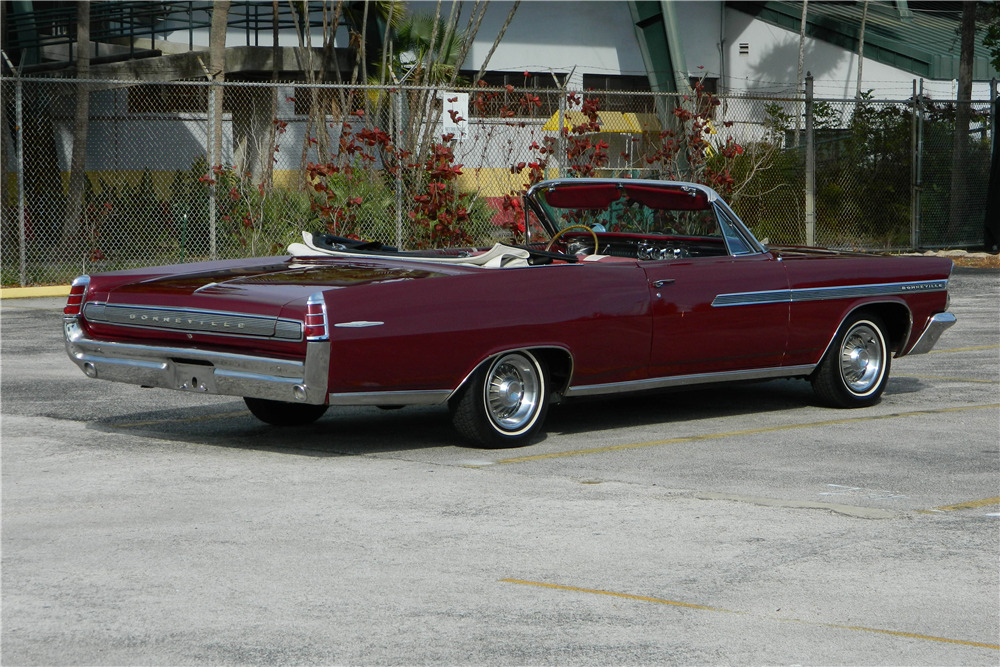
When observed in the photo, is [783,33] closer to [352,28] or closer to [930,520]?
[352,28]

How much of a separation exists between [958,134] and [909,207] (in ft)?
5.11

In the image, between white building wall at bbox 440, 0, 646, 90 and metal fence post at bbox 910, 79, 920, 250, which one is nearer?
metal fence post at bbox 910, 79, 920, 250

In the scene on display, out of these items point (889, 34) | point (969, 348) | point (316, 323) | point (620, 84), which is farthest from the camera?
point (889, 34)

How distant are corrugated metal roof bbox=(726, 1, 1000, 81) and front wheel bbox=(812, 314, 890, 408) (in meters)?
27.5

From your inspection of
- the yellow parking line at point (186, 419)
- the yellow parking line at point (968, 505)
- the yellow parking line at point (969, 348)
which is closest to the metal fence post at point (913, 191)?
the yellow parking line at point (969, 348)

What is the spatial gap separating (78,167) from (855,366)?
42.8 ft

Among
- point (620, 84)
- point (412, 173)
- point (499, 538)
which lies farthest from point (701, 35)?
point (499, 538)

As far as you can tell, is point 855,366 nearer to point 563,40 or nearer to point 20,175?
point 20,175

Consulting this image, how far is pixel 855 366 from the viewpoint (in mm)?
9047

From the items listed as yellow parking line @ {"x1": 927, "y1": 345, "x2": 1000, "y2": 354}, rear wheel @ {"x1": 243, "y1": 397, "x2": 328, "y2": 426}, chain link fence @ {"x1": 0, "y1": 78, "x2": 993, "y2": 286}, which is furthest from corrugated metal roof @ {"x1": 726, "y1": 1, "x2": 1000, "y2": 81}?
rear wheel @ {"x1": 243, "y1": 397, "x2": 328, "y2": 426}

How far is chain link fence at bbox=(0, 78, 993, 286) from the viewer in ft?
56.6

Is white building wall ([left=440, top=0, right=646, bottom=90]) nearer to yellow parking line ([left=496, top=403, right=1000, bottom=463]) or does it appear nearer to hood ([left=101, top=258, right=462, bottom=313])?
yellow parking line ([left=496, top=403, right=1000, bottom=463])

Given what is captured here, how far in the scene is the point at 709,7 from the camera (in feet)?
119

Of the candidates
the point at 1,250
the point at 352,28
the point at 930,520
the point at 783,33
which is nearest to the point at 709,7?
the point at 783,33
